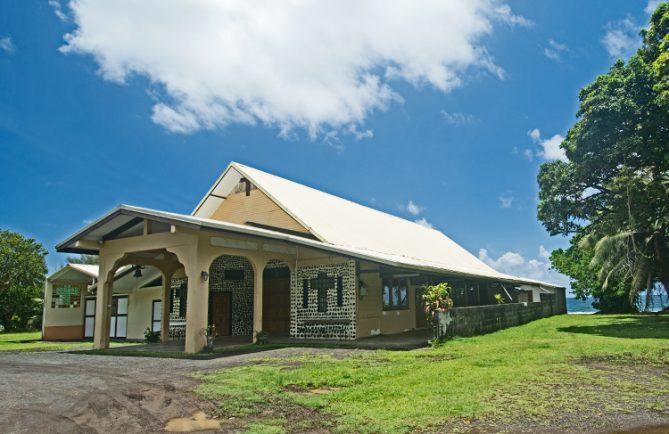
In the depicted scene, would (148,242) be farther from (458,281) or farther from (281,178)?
(458,281)

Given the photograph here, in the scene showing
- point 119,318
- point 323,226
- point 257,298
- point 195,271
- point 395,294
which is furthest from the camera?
point 119,318

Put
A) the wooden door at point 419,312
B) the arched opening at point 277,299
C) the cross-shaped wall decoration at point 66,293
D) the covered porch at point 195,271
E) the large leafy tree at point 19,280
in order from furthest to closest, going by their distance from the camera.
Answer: the large leafy tree at point 19,280 < the cross-shaped wall decoration at point 66,293 < the wooden door at point 419,312 < the arched opening at point 277,299 < the covered porch at point 195,271

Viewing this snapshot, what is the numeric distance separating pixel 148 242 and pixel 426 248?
51.7 feet

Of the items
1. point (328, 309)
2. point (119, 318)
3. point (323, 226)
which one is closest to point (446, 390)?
point (328, 309)

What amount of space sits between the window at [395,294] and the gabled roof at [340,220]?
1.02 metres

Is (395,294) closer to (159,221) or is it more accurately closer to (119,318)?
(159,221)

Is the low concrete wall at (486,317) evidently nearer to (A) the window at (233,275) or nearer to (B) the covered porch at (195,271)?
(B) the covered porch at (195,271)

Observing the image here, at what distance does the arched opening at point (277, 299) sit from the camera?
1836 centimetres

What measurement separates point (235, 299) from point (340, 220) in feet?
18.1

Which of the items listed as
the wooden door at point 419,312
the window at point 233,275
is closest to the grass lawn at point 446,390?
the window at point 233,275

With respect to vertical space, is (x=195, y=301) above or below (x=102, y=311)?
above

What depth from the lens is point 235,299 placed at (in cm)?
1939

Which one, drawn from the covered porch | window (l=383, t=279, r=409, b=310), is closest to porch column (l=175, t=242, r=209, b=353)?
the covered porch

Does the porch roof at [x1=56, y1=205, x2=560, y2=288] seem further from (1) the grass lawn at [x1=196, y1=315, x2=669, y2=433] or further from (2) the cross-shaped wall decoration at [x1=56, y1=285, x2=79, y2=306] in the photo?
(2) the cross-shaped wall decoration at [x1=56, y1=285, x2=79, y2=306]
